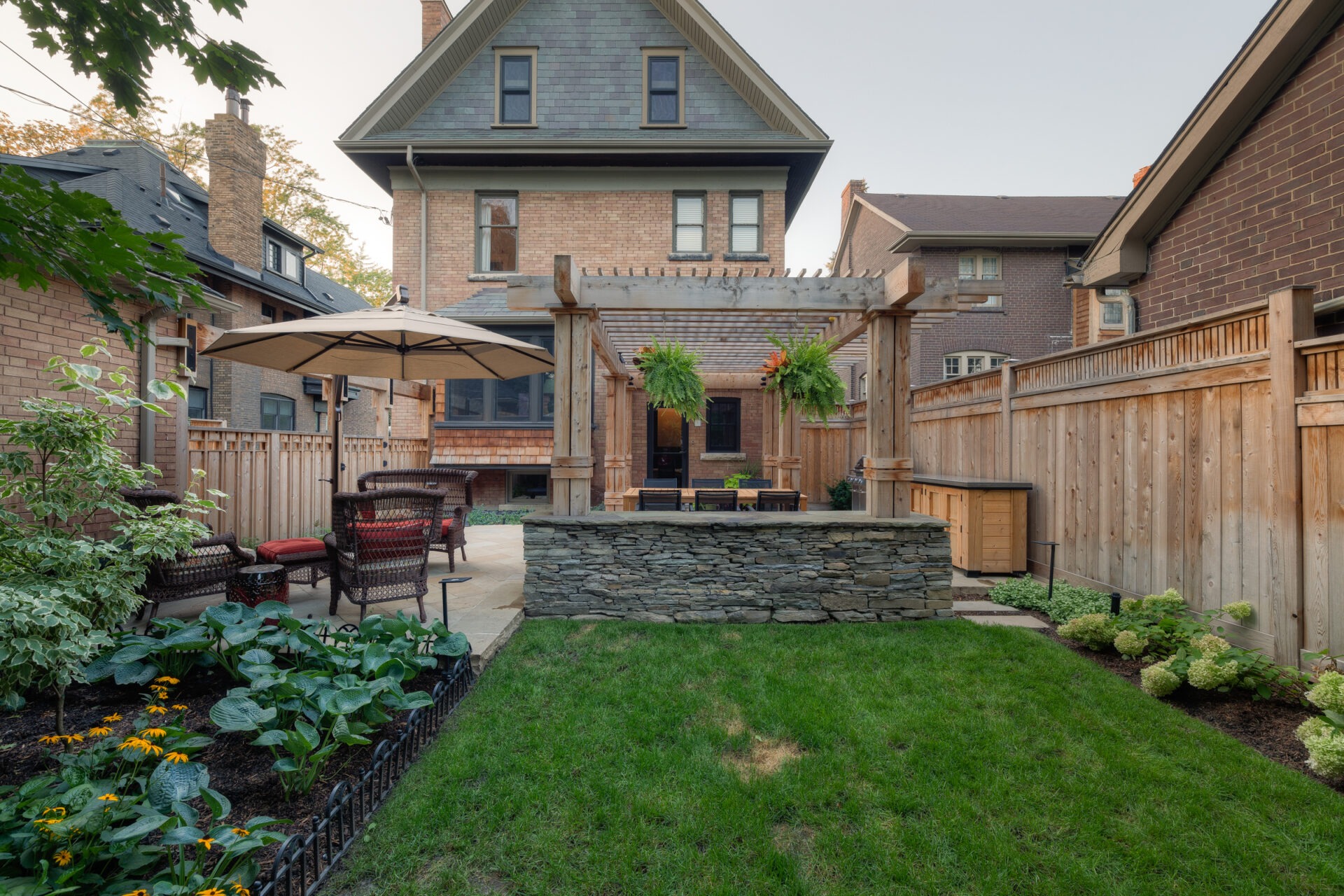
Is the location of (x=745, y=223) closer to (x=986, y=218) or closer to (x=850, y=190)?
(x=986, y=218)

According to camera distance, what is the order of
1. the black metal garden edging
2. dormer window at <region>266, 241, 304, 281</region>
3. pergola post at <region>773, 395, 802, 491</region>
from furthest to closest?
dormer window at <region>266, 241, 304, 281</region>
pergola post at <region>773, 395, 802, 491</region>
the black metal garden edging

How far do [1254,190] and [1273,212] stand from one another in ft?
1.06

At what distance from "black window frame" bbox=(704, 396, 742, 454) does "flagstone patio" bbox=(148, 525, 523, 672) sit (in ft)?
21.6

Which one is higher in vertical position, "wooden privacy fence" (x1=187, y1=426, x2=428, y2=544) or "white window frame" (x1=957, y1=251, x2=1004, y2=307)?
"white window frame" (x1=957, y1=251, x2=1004, y2=307)

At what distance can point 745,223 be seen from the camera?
40.1ft

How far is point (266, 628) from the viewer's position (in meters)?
3.44

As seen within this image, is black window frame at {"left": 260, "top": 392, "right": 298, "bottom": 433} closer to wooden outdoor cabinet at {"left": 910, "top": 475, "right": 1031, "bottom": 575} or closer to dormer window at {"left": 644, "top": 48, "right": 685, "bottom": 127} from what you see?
dormer window at {"left": 644, "top": 48, "right": 685, "bottom": 127}

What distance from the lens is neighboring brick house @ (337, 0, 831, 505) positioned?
11773mm

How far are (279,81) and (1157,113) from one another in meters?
19.6

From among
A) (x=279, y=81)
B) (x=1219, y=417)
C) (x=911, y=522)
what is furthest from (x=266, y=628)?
(x=1219, y=417)

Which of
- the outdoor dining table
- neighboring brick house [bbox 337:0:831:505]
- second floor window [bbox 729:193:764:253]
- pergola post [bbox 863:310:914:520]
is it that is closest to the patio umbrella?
the outdoor dining table

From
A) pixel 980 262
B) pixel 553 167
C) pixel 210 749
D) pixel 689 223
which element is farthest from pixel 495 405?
pixel 980 262

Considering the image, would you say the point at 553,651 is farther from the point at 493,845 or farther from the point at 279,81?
the point at 279,81

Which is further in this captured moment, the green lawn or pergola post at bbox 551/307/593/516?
pergola post at bbox 551/307/593/516
